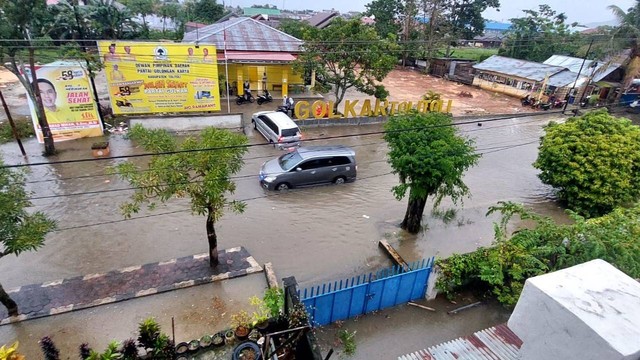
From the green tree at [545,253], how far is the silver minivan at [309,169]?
655 centimetres

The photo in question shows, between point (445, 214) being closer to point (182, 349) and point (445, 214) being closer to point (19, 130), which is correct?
point (182, 349)

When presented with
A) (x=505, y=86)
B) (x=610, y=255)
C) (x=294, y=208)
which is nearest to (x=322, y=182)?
(x=294, y=208)

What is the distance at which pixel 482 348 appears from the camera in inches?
198

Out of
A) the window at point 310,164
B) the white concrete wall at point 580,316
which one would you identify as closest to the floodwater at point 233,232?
the window at point 310,164

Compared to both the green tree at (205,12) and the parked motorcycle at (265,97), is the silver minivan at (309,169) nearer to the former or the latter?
the parked motorcycle at (265,97)

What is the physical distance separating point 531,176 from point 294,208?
11947 millimetres

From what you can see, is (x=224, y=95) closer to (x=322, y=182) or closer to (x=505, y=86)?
(x=322, y=182)

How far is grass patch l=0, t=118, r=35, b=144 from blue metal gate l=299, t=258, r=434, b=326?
16602mm

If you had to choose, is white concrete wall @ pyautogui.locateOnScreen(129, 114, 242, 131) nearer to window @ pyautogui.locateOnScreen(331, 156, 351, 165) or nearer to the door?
the door

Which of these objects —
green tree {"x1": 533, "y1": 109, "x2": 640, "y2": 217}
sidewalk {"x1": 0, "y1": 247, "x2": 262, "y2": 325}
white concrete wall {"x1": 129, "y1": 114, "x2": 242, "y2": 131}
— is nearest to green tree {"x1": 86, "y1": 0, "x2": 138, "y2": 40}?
white concrete wall {"x1": 129, "y1": 114, "x2": 242, "y2": 131}

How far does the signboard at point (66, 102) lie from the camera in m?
15.2

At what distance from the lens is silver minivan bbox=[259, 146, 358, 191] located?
13.5 meters

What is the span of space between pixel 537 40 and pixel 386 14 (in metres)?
16.8

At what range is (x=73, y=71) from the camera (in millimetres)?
15625
